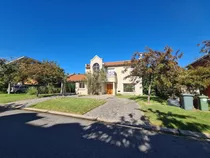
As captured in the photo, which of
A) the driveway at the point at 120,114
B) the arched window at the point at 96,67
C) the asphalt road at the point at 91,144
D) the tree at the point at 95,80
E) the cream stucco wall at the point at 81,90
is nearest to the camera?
the asphalt road at the point at 91,144

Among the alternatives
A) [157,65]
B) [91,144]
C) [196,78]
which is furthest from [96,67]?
[91,144]

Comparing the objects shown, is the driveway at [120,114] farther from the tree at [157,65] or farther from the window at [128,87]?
the window at [128,87]

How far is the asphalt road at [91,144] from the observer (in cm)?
304

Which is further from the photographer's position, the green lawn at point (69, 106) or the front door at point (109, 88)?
the front door at point (109, 88)

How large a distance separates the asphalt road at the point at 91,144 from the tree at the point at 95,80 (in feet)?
50.0

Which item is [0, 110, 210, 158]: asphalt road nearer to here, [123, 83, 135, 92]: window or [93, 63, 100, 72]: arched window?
[123, 83, 135, 92]: window

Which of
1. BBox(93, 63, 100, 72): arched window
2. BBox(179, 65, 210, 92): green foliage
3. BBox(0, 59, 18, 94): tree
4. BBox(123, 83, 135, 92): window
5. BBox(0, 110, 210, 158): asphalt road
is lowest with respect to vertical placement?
BBox(0, 110, 210, 158): asphalt road

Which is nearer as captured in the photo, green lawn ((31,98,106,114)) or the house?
green lawn ((31,98,106,114))

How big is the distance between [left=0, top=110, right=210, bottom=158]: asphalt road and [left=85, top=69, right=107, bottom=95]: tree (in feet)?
50.0

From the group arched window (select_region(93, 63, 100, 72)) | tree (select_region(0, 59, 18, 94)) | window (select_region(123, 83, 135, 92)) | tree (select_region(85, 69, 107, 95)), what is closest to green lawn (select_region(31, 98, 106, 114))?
tree (select_region(85, 69, 107, 95))

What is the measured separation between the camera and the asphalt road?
3.04 m

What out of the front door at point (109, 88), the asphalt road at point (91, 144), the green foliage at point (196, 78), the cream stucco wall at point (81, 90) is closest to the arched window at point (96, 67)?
the front door at point (109, 88)

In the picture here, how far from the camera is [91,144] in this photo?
138 inches

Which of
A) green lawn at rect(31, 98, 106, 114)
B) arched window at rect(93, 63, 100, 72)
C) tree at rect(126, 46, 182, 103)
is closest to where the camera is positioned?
green lawn at rect(31, 98, 106, 114)
